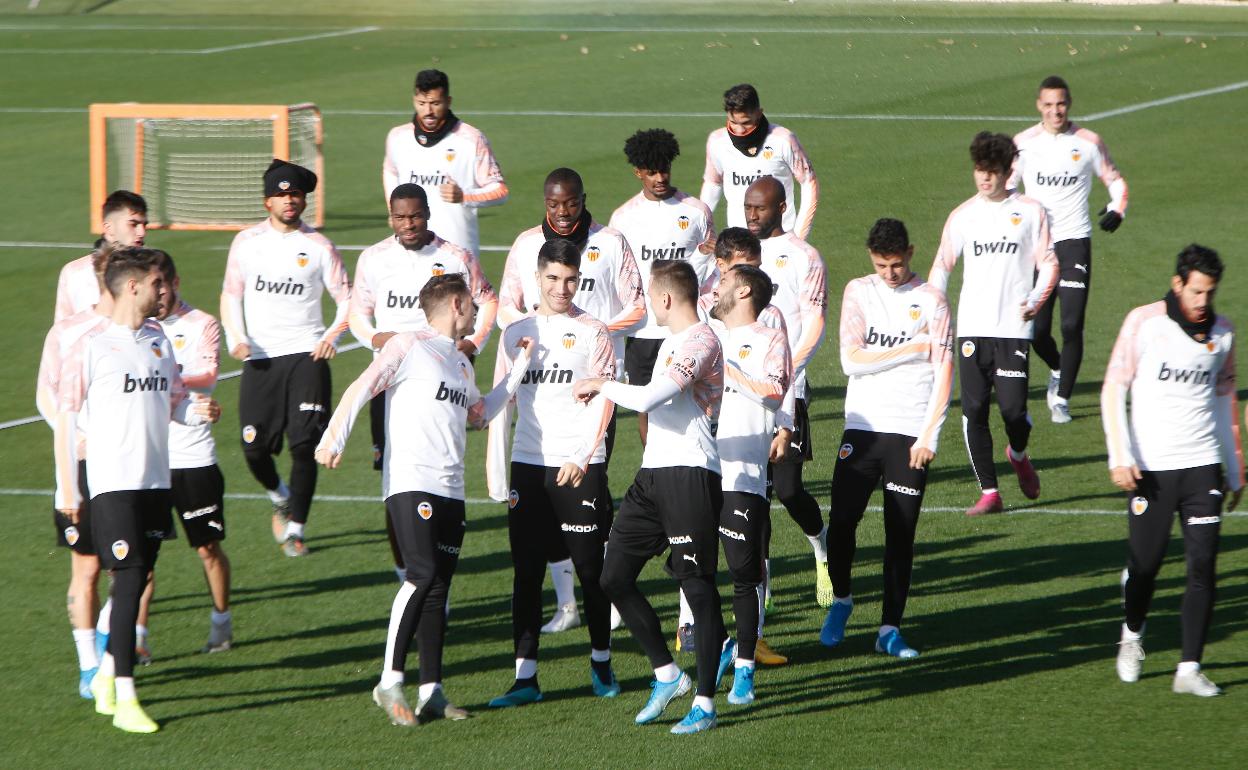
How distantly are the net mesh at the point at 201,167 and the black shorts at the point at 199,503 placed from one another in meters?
14.7

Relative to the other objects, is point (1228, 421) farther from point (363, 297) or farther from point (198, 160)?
point (198, 160)

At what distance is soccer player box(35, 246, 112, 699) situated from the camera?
849cm

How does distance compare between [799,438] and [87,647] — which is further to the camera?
[799,438]

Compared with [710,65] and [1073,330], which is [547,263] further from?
[710,65]

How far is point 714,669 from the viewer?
8102 mm

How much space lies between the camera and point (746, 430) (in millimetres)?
8547

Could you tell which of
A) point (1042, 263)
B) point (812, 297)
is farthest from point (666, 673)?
point (1042, 263)

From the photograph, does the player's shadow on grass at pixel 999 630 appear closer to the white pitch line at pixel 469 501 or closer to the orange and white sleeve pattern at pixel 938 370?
the white pitch line at pixel 469 501

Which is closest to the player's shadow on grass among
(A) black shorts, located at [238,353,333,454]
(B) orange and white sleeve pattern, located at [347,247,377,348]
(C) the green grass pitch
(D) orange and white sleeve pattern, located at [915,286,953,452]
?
(C) the green grass pitch

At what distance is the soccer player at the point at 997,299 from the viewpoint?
39.2 ft

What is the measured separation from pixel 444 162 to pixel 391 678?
220 inches

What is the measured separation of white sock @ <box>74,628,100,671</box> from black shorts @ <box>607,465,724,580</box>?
9.43ft

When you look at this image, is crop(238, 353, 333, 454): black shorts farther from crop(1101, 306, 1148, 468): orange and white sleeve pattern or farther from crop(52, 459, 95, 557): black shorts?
crop(1101, 306, 1148, 468): orange and white sleeve pattern

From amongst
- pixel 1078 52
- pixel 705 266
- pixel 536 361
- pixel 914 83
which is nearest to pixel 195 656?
pixel 536 361
